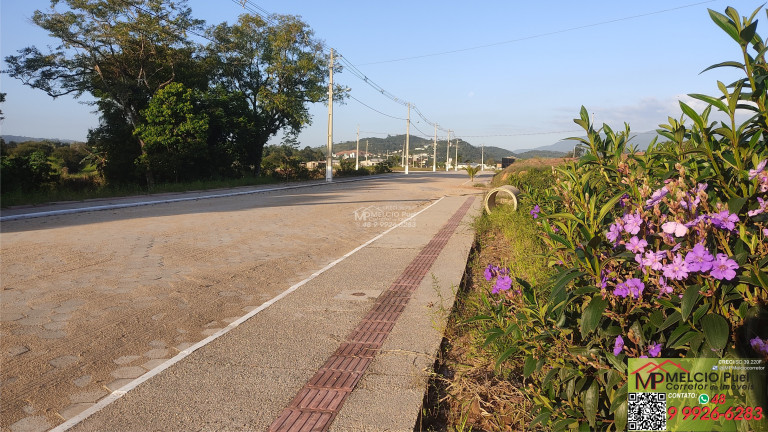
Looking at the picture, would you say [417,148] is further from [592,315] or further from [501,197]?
[592,315]

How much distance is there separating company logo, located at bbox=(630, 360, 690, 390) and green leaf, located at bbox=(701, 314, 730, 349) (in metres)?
0.26

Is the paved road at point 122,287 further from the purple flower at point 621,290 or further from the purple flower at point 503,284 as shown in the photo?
the purple flower at point 621,290

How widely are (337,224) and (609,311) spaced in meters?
9.64

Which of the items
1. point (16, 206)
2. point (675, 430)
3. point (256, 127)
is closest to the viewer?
Result: point (675, 430)

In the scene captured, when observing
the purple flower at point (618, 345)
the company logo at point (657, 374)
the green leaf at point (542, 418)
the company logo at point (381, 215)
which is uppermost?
the purple flower at point (618, 345)

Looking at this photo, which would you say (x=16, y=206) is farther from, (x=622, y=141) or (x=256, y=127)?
(x=256, y=127)

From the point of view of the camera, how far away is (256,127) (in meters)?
31.5

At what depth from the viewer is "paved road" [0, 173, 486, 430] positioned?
3.33m

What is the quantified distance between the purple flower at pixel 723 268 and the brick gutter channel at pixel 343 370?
1903 millimetres

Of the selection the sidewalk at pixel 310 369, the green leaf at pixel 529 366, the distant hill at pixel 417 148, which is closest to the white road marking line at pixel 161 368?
the sidewalk at pixel 310 369

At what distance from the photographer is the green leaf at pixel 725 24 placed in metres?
1.85

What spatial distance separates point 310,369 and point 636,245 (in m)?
2.29

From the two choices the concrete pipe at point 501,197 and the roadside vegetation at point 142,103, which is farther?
the roadside vegetation at point 142,103

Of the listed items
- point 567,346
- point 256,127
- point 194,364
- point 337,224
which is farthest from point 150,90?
point 567,346
